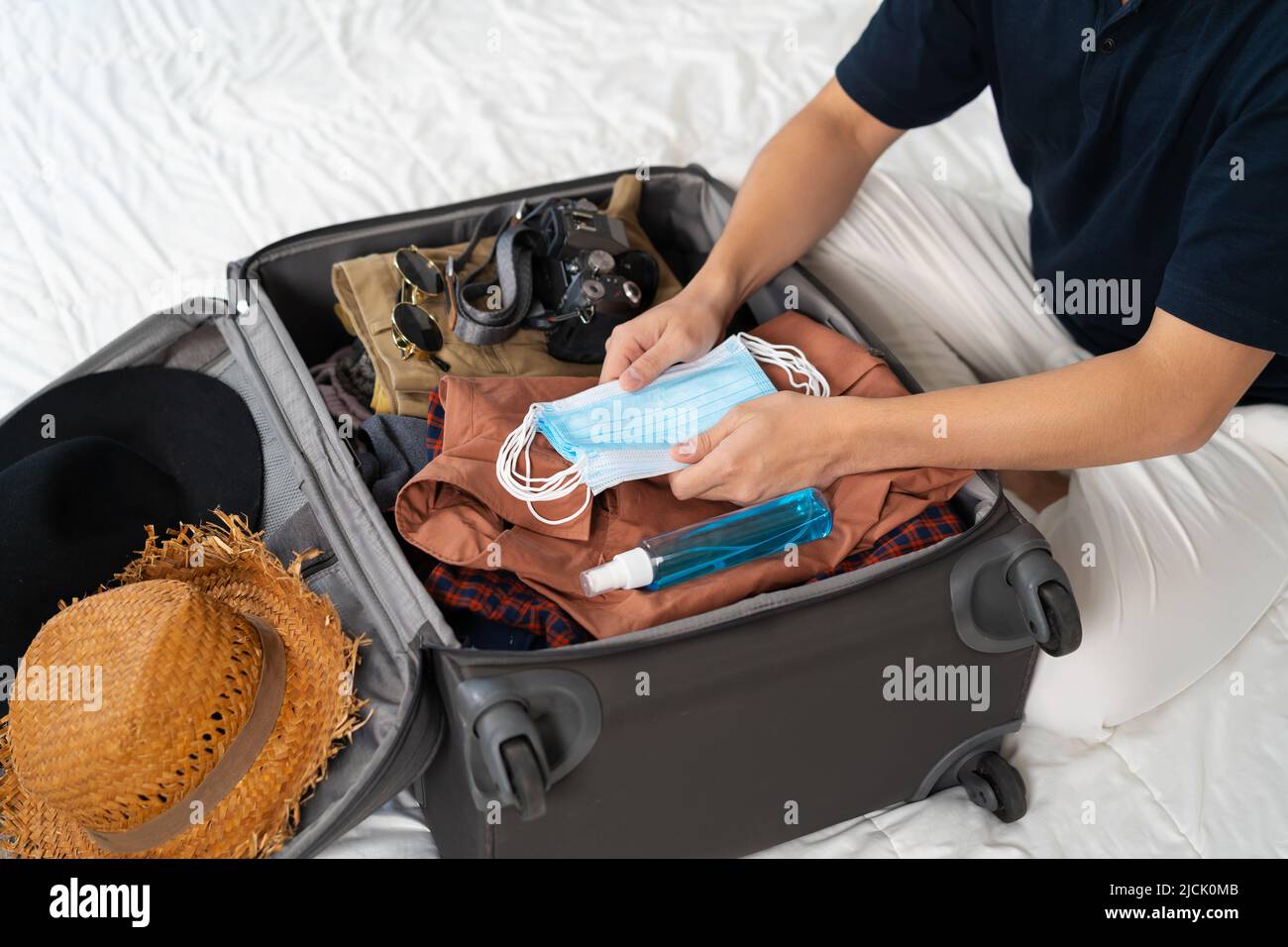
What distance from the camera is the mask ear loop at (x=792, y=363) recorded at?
0.93 m

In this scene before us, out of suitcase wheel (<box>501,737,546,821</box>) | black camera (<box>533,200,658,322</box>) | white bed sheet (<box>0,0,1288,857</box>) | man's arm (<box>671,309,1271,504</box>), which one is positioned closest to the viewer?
suitcase wheel (<box>501,737,546,821</box>)

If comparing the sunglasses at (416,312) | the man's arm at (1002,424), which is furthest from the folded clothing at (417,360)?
the man's arm at (1002,424)

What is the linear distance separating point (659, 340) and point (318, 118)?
0.83 metres

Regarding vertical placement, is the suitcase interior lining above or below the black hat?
above

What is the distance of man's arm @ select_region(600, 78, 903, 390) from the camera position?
93cm

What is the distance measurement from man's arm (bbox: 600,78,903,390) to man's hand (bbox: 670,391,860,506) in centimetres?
9

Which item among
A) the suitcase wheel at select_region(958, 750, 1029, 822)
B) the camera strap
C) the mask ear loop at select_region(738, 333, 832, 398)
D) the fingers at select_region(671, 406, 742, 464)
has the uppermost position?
the camera strap

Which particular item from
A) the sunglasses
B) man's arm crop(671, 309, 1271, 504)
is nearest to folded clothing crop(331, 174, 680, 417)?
the sunglasses

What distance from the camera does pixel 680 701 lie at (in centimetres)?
76

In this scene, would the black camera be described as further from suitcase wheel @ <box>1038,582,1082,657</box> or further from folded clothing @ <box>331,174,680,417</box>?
suitcase wheel @ <box>1038,582,1082,657</box>

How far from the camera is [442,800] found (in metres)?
0.84

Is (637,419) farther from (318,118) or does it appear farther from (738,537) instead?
(318,118)

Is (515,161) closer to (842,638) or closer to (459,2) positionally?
(459,2)
